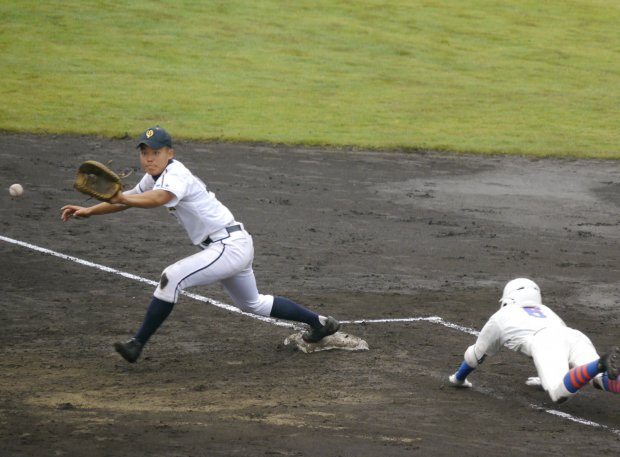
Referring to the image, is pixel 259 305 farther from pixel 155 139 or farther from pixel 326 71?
pixel 326 71

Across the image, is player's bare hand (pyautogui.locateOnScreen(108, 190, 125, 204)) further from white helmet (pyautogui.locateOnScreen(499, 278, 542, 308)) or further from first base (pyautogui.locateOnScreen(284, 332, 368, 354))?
white helmet (pyautogui.locateOnScreen(499, 278, 542, 308))

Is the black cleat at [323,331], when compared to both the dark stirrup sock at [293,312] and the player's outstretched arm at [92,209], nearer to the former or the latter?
the dark stirrup sock at [293,312]

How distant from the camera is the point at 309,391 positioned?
7203 mm

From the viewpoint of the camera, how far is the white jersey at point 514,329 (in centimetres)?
711

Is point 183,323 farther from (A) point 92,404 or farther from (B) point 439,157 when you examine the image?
(B) point 439,157

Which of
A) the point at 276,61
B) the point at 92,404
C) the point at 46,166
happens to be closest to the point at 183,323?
the point at 92,404

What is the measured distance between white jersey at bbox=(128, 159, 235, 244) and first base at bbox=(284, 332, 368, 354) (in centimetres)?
112

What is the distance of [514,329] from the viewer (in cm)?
714

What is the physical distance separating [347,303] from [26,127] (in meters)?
10.6

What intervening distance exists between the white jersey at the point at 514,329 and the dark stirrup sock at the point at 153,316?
7.23 feet

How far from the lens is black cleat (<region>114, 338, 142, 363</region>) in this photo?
7516 millimetres

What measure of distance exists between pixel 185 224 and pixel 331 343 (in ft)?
4.91

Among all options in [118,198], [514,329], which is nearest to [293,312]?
[118,198]

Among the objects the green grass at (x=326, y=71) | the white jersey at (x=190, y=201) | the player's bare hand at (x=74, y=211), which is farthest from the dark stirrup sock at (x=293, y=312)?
the green grass at (x=326, y=71)
